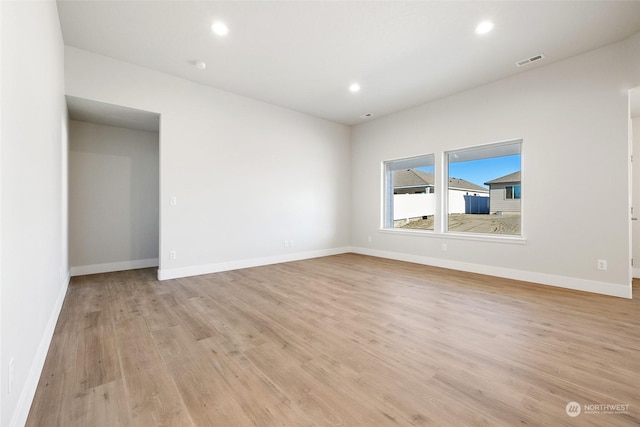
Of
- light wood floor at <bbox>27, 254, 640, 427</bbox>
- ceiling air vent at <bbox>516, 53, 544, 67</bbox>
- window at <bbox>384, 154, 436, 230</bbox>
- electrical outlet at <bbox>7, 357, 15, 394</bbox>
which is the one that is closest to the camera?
electrical outlet at <bbox>7, 357, 15, 394</bbox>

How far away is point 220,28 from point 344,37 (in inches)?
53.1

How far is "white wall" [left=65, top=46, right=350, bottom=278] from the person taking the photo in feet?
12.4

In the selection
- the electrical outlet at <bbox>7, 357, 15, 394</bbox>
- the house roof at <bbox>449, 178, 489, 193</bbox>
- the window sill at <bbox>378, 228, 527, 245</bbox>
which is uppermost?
the house roof at <bbox>449, 178, 489, 193</bbox>

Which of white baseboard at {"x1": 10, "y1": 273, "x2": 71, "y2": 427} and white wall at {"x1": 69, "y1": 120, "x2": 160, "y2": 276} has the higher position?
white wall at {"x1": 69, "y1": 120, "x2": 160, "y2": 276}

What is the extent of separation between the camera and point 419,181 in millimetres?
5535

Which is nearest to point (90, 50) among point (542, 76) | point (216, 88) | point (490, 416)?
point (216, 88)

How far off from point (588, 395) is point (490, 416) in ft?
2.16

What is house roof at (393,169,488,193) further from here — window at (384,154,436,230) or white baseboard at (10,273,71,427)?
white baseboard at (10,273,71,427)

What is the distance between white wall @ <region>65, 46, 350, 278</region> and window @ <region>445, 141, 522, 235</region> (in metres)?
2.49

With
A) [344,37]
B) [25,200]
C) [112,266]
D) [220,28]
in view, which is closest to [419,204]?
[344,37]

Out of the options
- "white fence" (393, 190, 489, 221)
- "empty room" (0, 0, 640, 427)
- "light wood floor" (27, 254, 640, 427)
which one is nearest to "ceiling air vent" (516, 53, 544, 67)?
"empty room" (0, 0, 640, 427)

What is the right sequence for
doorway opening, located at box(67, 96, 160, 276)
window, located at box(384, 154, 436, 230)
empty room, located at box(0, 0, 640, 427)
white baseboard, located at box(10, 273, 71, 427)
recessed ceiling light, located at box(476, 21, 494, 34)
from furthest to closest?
window, located at box(384, 154, 436, 230) < doorway opening, located at box(67, 96, 160, 276) < recessed ceiling light, located at box(476, 21, 494, 34) < empty room, located at box(0, 0, 640, 427) < white baseboard, located at box(10, 273, 71, 427)

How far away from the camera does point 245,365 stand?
5.91 feet

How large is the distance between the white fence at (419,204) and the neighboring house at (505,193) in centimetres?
16
